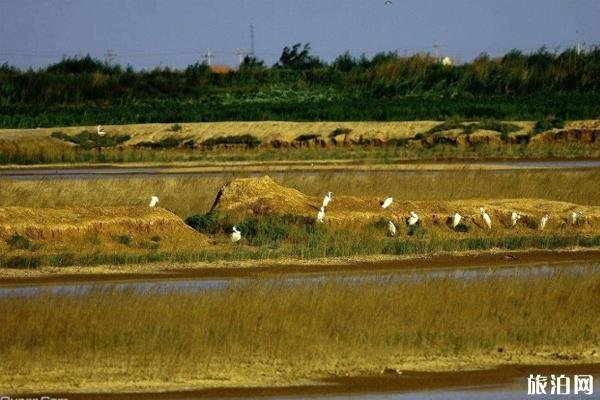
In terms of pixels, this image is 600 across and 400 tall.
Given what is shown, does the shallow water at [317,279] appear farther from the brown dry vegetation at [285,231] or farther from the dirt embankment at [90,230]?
the dirt embankment at [90,230]

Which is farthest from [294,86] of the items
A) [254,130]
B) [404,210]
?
[404,210]

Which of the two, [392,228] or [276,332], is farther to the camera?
[392,228]

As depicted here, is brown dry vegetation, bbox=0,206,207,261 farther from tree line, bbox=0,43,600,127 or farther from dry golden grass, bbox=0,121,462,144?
tree line, bbox=0,43,600,127

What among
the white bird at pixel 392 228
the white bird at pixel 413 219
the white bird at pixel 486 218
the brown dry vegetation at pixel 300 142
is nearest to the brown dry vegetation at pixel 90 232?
the white bird at pixel 392 228

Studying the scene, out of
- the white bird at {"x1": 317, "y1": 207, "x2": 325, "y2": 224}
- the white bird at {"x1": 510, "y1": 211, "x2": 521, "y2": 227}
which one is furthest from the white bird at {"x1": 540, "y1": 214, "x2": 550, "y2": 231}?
the white bird at {"x1": 317, "y1": 207, "x2": 325, "y2": 224}

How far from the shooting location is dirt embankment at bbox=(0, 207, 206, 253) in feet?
80.5

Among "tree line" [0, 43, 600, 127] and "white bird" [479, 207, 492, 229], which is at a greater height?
"tree line" [0, 43, 600, 127]

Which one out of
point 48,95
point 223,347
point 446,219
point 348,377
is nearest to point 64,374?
point 223,347

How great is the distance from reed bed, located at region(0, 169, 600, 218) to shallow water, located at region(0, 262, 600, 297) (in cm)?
965

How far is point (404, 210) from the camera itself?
27500 millimetres

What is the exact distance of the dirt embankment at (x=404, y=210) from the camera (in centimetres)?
2698

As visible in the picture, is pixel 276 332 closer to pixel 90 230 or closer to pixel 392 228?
pixel 90 230

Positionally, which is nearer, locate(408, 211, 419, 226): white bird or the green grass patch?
locate(408, 211, 419, 226): white bird

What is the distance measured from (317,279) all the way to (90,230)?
640cm
